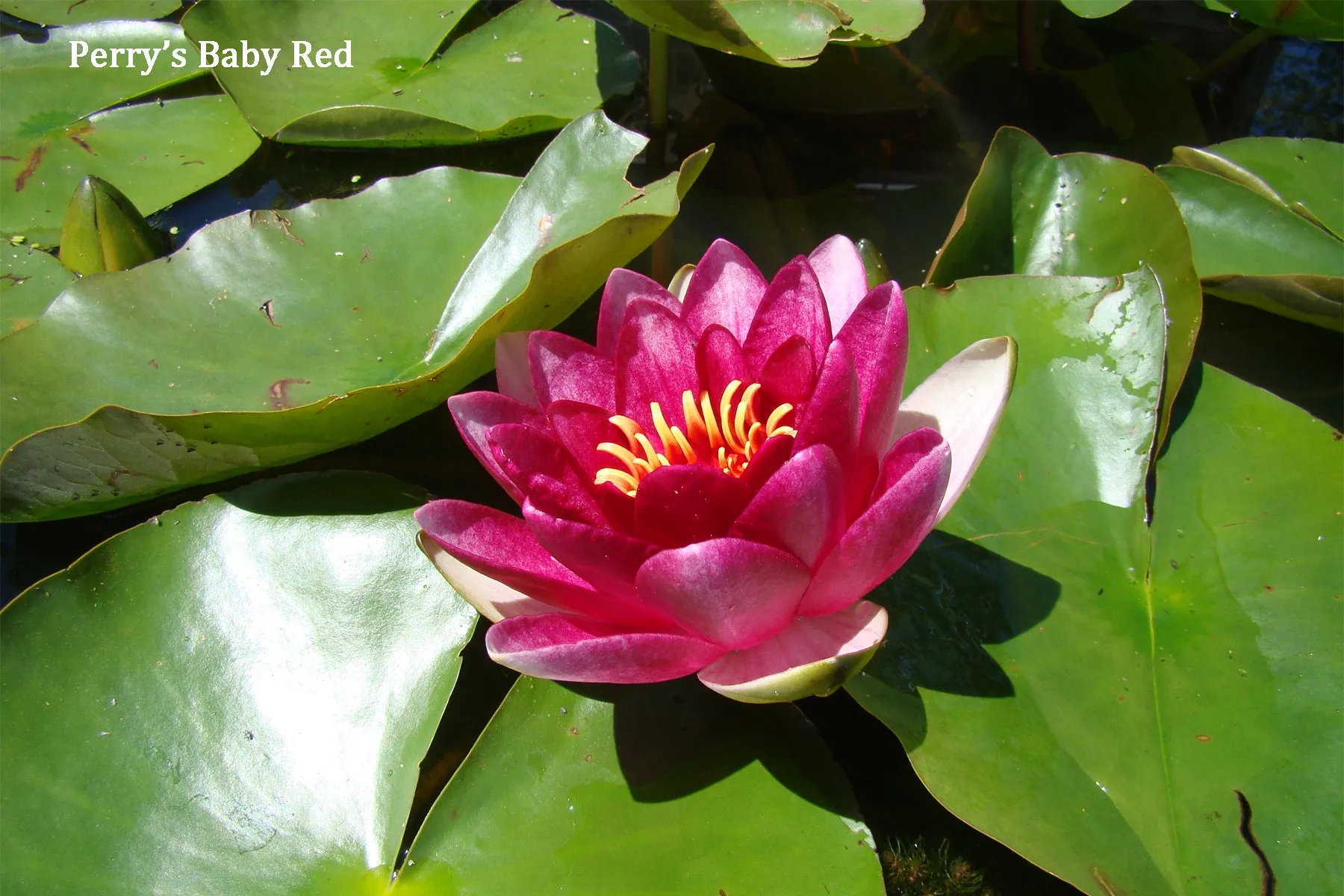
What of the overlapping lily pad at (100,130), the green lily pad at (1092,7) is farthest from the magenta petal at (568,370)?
the green lily pad at (1092,7)

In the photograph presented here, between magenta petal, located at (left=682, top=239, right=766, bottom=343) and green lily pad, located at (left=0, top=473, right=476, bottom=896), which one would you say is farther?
magenta petal, located at (left=682, top=239, right=766, bottom=343)

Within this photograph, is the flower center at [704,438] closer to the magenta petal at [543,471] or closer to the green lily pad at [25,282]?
the magenta petal at [543,471]

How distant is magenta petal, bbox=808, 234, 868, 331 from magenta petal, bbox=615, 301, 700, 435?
0.24 m

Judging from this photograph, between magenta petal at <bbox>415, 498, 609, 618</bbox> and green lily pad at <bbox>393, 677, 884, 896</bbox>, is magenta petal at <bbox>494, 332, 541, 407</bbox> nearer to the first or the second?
magenta petal at <bbox>415, 498, 609, 618</bbox>

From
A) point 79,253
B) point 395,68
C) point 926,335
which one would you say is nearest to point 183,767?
point 79,253

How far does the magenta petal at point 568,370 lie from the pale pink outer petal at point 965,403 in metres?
0.45

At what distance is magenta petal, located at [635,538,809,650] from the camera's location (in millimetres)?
947

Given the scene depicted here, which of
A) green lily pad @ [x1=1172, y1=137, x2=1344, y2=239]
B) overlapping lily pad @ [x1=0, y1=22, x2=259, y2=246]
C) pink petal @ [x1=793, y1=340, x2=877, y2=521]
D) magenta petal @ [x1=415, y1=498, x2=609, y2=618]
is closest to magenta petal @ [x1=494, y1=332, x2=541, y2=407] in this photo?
magenta petal @ [x1=415, y1=498, x2=609, y2=618]

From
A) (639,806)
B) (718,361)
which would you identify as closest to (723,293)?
(718,361)

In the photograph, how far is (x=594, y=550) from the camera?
101 centimetres

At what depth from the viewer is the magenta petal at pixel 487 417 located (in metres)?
1.19

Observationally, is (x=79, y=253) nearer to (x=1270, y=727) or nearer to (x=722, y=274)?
(x=722, y=274)

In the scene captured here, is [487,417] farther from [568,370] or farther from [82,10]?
[82,10]

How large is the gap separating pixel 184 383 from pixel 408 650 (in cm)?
66
